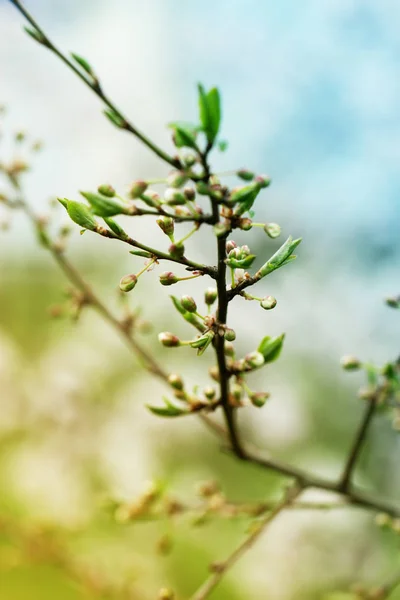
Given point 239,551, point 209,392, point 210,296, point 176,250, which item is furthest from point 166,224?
point 239,551

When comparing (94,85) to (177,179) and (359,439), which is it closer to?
(177,179)

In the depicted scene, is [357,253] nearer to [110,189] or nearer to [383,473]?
[383,473]

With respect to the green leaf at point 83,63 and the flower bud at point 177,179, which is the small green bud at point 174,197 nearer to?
the flower bud at point 177,179

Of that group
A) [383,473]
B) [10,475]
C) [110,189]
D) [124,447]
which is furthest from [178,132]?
[10,475]

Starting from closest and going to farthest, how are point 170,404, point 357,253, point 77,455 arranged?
1. point 170,404
2. point 357,253
3. point 77,455

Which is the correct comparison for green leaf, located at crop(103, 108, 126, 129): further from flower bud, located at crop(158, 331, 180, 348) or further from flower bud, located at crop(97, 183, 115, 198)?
flower bud, located at crop(158, 331, 180, 348)

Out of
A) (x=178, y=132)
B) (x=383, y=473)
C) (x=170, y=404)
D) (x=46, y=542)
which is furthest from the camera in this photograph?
(x=383, y=473)
